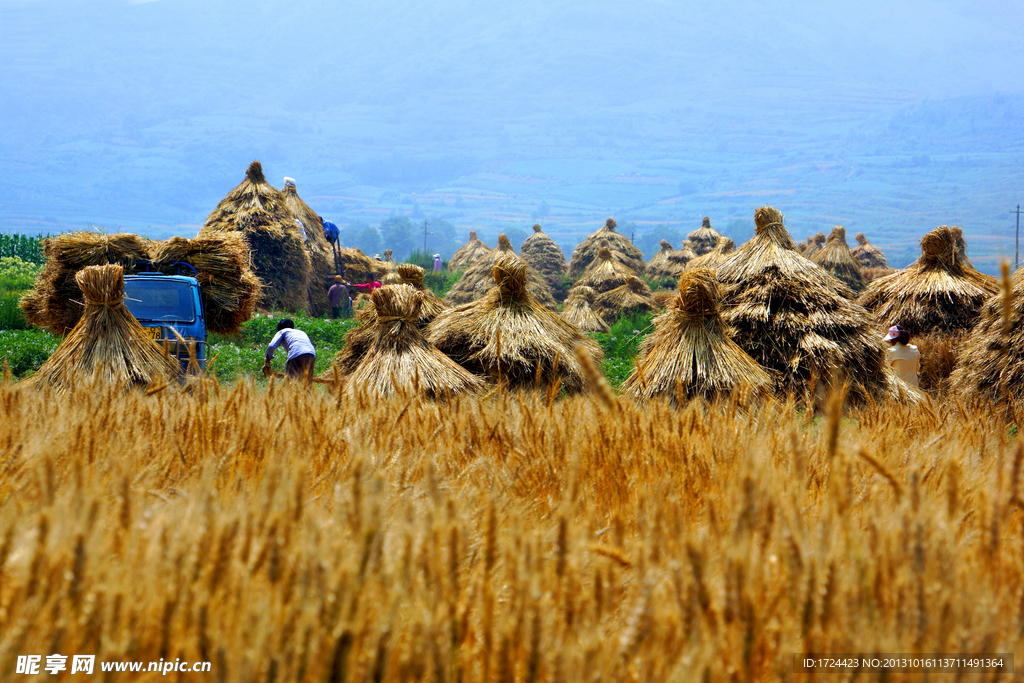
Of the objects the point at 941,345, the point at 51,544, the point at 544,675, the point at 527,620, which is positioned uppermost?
the point at 941,345

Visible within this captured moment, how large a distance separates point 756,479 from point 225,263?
44.2 ft

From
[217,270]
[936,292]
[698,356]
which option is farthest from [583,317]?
[698,356]

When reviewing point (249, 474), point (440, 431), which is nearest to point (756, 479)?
point (249, 474)

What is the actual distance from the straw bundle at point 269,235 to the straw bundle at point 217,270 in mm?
7308

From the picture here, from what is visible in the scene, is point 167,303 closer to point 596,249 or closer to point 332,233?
point 332,233

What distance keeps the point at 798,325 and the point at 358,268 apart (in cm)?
2537

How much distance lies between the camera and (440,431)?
148 inches

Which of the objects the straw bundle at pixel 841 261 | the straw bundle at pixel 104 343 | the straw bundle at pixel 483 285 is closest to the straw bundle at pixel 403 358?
the straw bundle at pixel 104 343

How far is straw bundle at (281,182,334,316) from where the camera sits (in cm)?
2553

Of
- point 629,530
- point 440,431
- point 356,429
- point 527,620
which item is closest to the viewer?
point 527,620

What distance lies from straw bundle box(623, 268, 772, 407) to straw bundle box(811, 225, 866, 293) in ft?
95.9

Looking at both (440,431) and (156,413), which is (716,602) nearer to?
(440,431)

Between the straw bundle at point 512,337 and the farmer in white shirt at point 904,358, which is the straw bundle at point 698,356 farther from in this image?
the farmer in white shirt at point 904,358

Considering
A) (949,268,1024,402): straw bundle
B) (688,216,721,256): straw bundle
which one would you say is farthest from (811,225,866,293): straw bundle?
(949,268,1024,402): straw bundle
